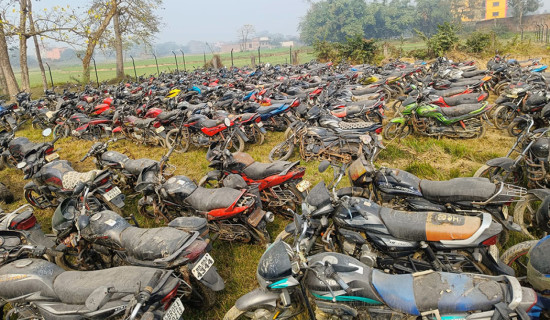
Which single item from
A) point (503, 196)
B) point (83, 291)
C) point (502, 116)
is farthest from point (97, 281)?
point (502, 116)

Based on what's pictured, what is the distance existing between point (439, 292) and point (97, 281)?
8.28ft

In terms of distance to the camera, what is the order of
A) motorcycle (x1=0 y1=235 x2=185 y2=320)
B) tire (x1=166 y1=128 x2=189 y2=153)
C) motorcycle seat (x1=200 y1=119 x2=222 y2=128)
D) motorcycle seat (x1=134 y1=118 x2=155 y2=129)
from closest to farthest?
motorcycle (x1=0 y1=235 x2=185 y2=320), motorcycle seat (x1=200 y1=119 x2=222 y2=128), tire (x1=166 y1=128 x2=189 y2=153), motorcycle seat (x1=134 y1=118 x2=155 y2=129)

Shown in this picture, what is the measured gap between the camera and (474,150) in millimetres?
5359

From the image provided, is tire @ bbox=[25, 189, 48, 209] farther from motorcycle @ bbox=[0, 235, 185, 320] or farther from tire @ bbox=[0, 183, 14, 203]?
motorcycle @ bbox=[0, 235, 185, 320]

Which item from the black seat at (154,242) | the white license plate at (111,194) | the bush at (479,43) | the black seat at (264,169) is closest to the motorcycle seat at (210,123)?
the black seat at (264,169)

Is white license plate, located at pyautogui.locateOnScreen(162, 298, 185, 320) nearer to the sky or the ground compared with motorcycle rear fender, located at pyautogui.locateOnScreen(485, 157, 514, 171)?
nearer to the ground

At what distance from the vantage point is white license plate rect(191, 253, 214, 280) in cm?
240

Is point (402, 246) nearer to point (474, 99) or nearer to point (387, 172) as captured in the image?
point (387, 172)

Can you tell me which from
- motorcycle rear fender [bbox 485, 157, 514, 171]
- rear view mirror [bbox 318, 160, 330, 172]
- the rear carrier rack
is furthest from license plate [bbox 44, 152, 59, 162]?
motorcycle rear fender [bbox 485, 157, 514, 171]

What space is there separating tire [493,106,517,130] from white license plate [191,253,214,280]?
6.96 m

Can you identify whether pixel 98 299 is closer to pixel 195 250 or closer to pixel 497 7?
pixel 195 250

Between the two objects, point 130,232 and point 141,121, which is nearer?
point 130,232

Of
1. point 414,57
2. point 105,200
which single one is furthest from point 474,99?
point 414,57

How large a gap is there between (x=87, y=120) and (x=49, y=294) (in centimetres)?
716
